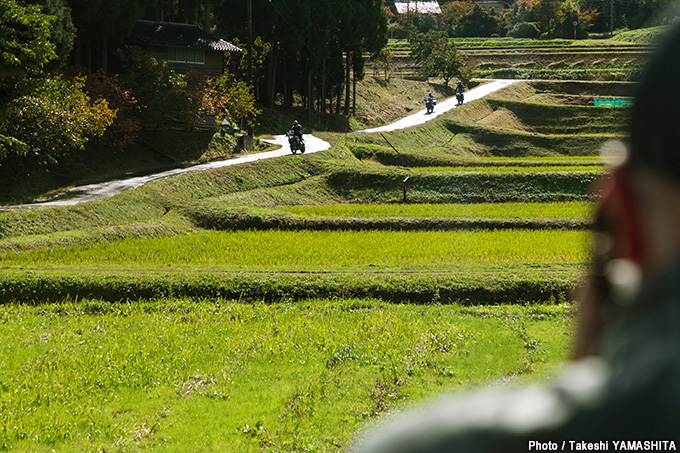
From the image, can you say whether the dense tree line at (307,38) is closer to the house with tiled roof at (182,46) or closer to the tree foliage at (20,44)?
the house with tiled roof at (182,46)

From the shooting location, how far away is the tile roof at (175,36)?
32.1 meters

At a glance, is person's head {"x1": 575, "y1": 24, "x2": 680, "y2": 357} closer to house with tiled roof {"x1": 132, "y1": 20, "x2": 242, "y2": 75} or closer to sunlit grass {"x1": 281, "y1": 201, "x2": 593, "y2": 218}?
sunlit grass {"x1": 281, "y1": 201, "x2": 593, "y2": 218}

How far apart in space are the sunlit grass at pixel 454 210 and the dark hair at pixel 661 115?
815 inches

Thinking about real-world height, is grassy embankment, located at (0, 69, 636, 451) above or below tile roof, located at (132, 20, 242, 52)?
below

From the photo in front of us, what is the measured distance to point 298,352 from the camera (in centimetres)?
818

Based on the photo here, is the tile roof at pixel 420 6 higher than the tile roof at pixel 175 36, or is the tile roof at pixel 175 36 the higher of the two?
the tile roof at pixel 420 6

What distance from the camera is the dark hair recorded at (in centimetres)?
43

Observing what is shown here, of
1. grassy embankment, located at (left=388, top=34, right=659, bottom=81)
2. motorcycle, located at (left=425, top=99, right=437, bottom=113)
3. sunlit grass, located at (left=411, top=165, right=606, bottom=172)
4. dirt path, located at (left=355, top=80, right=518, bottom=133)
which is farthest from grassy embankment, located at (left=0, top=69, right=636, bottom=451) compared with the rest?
grassy embankment, located at (left=388, top=34, right=659, bottom=81)

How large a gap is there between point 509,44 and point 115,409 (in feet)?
274

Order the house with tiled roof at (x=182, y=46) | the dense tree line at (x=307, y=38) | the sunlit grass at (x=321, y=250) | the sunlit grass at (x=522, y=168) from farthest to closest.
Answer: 1. the dense tree line at (x=307, y=38)
2. the house with tiled roof at (x=182, y=46)
3. the sunlit grass at (x=522, y=168)
4. the sunlit grass at (x=321, y=250)

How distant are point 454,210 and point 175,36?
17.8 m

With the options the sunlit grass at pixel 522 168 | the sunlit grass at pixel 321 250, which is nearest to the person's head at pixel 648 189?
the sunlit grass at pixel 321 250

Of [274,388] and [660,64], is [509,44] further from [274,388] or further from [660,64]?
[660,64]

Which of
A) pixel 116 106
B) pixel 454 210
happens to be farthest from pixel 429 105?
pixel 116 106
